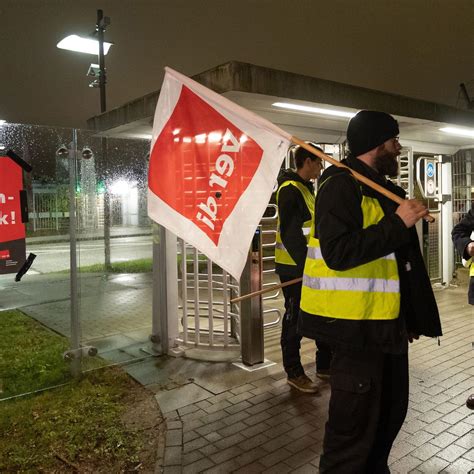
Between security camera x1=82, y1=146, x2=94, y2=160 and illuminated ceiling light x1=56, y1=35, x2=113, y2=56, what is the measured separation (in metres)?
6.00

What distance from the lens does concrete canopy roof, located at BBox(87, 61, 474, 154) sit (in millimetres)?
4695

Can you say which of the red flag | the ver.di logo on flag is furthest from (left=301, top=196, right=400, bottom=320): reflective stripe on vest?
the ver.di logo on flag

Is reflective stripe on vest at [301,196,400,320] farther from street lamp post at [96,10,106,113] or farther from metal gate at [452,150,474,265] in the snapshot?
street lamp post at [96,10,106,113]

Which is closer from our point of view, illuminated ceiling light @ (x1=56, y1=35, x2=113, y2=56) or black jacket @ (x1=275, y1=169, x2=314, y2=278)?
black jacket @ (x1=275, y1=169, x2=314, y2=278)

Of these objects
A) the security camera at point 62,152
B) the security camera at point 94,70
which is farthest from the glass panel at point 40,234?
the security camera at point 94,70

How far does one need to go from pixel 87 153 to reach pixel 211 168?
2.43 m

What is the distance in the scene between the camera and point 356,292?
100 inches

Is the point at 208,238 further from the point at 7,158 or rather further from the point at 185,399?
the point at 7,158

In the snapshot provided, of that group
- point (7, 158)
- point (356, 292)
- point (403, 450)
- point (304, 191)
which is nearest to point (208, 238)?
point (356, 292)

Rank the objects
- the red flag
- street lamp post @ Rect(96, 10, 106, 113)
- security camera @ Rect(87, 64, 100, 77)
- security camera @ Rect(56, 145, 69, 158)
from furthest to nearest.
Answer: security camera @ Rect(87, 64, 100, 77), street lamp post @ Rect(96, 10, 106, 113), security camera @ Rect(56, 145, 69, 158), the red flag

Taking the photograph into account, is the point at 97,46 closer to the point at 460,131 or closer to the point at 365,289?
the point at 460,131

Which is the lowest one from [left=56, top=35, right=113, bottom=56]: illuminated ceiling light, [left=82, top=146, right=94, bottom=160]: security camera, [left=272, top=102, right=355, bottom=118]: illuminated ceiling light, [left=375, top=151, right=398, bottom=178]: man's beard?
[left=375, top=151, right=398, bottom=178]: man's beard

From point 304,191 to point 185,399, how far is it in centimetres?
223

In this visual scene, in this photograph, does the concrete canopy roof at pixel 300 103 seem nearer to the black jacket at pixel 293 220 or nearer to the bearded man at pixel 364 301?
the black jacket at pixel 293 220
